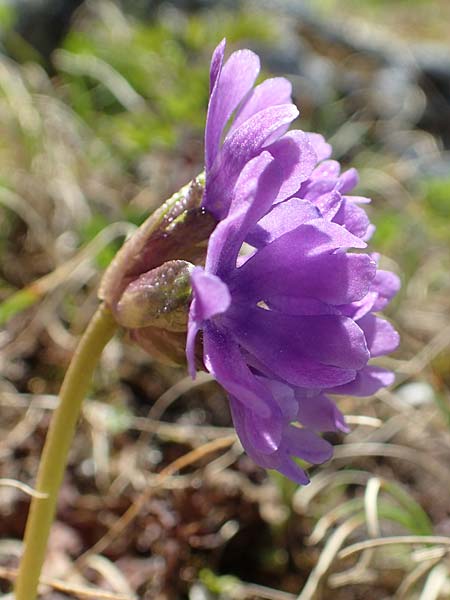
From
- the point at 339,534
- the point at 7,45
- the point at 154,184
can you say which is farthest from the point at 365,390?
the point at 7,45

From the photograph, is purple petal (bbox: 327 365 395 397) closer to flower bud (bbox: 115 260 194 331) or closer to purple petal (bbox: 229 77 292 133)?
flower bud (bbox: 115 260 194 331)

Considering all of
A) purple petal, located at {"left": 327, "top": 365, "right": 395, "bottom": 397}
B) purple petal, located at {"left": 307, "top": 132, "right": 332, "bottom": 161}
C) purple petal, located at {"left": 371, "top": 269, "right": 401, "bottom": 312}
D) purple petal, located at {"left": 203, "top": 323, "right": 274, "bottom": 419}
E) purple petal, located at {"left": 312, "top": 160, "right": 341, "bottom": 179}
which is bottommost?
purple petal, located at {"left": 327, "top": 365, "right": 395, "bottom": 397}

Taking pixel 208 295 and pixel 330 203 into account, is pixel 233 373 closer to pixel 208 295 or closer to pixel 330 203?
pixel 208 295

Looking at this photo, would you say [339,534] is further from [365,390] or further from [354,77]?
[354,77]

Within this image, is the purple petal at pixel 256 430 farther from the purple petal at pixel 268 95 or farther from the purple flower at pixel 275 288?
the purple petal at pixel 268 95

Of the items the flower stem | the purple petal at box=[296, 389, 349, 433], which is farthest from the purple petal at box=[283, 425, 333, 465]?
the flower stem

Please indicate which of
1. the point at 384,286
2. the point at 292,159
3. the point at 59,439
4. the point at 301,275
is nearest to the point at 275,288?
the point at 301,275
